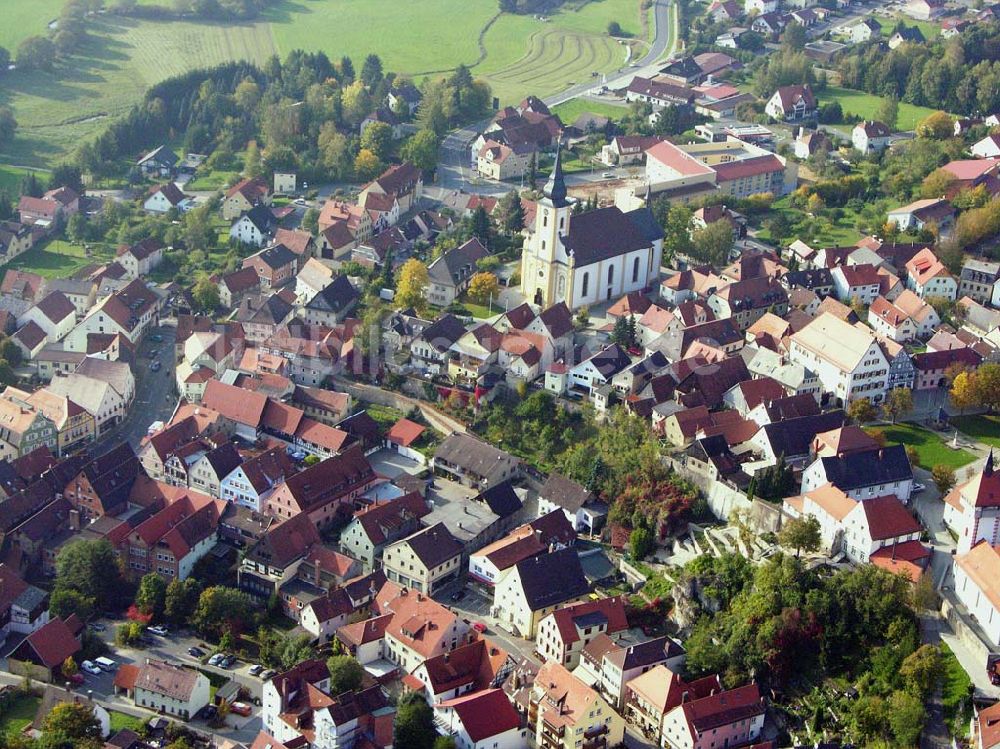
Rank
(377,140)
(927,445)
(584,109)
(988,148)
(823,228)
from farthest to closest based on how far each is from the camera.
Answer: (584,109), (377,140), (988,148), (823,228), (927,445)

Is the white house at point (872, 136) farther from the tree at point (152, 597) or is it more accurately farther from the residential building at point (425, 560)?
the tree at point (152, 597)

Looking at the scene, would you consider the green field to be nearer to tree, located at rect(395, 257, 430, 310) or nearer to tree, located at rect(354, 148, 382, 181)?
tree, located at rect(354, 148, 382, 181)

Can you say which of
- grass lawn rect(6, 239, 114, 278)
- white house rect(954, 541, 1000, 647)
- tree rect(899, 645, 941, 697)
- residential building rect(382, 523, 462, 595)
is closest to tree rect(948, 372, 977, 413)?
white house rect(954, 541, 1000, 647)

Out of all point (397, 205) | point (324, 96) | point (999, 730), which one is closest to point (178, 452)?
point (397, 205)

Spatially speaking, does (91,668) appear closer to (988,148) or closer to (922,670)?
(922,670)

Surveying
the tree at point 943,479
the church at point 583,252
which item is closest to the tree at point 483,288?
the church at point 583,252

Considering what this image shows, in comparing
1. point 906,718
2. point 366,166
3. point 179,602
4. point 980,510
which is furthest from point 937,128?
point 179,602
